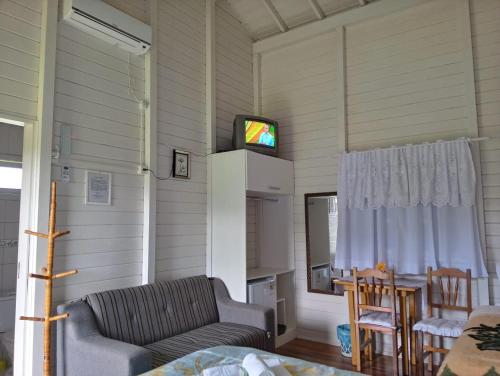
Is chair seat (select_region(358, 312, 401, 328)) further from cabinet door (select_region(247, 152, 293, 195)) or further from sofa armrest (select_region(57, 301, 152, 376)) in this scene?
sofa armrest (select_region(57, 301, 152, 376))

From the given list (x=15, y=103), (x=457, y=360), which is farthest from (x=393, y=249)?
(x=15, y=103)

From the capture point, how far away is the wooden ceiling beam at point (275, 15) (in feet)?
13.8

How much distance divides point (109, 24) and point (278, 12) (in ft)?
6.81

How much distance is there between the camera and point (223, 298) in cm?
353

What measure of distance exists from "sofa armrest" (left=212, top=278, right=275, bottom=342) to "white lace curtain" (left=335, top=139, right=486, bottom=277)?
1.08 meters

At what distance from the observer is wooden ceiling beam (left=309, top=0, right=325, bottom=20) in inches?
161

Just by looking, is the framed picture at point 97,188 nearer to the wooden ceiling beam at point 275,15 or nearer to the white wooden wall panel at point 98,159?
the white wooden wall panel at point 98,159

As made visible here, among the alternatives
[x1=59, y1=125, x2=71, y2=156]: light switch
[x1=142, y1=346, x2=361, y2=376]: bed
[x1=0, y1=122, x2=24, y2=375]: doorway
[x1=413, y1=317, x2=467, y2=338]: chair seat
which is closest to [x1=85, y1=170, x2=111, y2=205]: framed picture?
[x1=59, y1=125, x2=71, y2=156]: light switch

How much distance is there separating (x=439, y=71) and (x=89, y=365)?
384 centimetres

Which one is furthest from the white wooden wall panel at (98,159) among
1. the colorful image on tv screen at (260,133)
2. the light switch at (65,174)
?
the colorful image on tv screen at (260,133)

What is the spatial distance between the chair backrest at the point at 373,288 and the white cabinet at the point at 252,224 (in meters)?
0.94

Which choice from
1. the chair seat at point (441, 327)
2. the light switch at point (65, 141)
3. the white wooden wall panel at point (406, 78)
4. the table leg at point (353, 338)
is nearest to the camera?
the light switch at point (65, 141)

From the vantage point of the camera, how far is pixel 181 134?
375 centimetres

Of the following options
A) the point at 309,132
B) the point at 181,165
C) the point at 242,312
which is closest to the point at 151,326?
the point at 242,312
